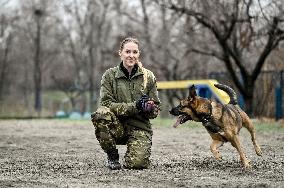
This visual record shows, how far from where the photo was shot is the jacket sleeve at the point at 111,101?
6.91 metres

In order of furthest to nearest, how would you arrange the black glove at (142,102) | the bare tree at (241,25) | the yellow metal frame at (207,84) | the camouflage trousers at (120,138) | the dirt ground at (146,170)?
the yellow metal frame at (207,84)
the bare tree at (241,25)
the camouflage trousers at (120,138)
the black glove at (142,102)
the dirt ground at (146,170)

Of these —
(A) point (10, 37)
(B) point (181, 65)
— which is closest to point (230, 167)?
(B) point (181, 65)

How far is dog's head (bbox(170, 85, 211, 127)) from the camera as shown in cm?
702

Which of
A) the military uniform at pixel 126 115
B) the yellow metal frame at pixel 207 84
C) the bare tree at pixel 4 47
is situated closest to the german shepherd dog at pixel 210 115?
the military uniform at pixel 126 115

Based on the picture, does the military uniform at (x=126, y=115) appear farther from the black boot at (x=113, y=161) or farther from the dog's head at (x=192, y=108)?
the dog's head at (x=192, y=108)

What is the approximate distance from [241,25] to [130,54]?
15.7 metres

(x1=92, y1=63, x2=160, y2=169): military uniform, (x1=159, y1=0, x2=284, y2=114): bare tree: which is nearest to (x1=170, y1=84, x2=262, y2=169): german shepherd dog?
(x1=92, y1=63, x2=160, y2=169): military uniform

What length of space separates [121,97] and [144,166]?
92 cm

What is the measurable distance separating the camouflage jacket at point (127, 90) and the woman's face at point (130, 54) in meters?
0.17

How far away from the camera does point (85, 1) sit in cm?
4472

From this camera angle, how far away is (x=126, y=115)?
23.0 ft

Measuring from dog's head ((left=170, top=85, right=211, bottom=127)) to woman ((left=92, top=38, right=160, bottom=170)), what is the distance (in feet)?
0.99

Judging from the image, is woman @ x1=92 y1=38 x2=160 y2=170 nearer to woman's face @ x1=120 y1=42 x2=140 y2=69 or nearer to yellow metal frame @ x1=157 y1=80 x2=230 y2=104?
woman's face @ x1=120 y1=42 x2=140 y2=69

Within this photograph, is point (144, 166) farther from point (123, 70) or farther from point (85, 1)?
point (85, 1)
